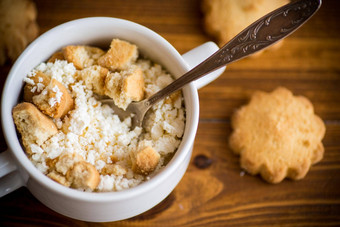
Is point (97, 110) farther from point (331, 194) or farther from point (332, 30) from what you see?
point (332, 30)

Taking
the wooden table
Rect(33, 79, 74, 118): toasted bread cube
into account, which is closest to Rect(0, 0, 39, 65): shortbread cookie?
the wooden table

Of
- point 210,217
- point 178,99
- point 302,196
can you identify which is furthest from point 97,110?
point 302,196

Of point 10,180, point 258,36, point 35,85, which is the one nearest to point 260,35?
point 258,36

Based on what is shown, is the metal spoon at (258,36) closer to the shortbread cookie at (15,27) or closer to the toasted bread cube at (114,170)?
the toasted bread cube at (114,170)

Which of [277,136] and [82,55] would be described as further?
[277,136]

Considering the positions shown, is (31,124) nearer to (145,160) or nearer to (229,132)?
(145,160)

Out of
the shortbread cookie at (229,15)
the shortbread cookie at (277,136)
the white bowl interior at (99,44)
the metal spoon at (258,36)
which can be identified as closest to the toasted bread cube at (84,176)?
the white bowl interior at (99,44)

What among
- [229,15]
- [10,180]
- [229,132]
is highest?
[229,15]
